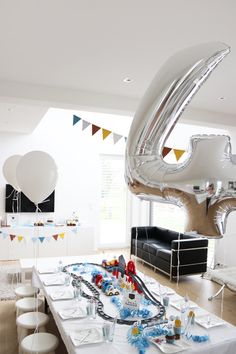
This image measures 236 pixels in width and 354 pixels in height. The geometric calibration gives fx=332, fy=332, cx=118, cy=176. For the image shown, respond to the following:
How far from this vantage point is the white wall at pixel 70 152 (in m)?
7.16

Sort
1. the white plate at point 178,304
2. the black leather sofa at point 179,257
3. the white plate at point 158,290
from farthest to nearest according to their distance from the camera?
the black leather sofa at point 179,257, the white plate at point 158,290, the white plate at point 178,304

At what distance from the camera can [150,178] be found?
1.27ft

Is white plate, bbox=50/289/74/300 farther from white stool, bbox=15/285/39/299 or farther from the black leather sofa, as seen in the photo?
the black leather sofa

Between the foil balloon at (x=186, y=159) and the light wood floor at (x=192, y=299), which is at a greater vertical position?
the foil balloon at (x=186, y=159)

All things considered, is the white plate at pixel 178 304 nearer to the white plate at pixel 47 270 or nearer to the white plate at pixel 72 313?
the white plate at pixel 72 313

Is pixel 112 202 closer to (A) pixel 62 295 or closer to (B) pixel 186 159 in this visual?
(A) pixel 62 295

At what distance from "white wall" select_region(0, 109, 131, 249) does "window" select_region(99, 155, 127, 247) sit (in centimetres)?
21

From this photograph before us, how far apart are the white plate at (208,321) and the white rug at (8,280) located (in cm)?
295

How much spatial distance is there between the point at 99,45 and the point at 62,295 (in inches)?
88.4

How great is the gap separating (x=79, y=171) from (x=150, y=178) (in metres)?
7.33

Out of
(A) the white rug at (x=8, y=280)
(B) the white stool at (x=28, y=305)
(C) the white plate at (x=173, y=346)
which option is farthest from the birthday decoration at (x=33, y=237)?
(C) the white plate at (x=173, y=346)

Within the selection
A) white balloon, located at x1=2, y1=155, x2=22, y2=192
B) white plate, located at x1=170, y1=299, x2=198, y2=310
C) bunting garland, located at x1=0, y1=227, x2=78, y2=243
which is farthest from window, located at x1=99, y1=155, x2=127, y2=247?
white plate, located at x1=170, y1=299, x2=198, y2=310

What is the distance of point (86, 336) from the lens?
2.36 m

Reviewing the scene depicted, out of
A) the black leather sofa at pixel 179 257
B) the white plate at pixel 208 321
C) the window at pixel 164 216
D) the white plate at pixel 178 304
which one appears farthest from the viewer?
the window at pixel 164 216
